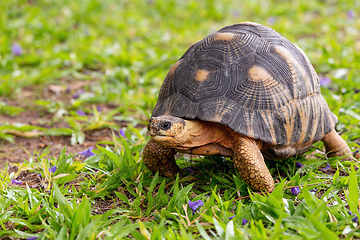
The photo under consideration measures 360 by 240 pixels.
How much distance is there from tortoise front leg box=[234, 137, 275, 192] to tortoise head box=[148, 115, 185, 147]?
45 centimetres

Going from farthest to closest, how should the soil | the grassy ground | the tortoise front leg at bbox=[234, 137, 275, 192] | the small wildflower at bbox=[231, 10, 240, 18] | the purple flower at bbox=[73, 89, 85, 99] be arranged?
1. the small wildflower at bbox=[231, 10, 240, 18]
2. the purple flower at bbox=[73, 89, 85, 99]
3. the soil
4. the tortoise front leg at bbox=[234, 137, 275, 192]
5. the grassy ground

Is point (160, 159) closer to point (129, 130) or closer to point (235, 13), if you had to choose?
point (129, 130)

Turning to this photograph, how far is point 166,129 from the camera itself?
230 centimetres

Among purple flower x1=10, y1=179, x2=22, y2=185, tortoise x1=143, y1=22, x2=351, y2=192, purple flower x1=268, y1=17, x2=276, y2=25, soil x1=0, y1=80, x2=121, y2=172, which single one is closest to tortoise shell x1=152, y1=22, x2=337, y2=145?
tortoise x1=143, y1=22, x2=351, y2=192

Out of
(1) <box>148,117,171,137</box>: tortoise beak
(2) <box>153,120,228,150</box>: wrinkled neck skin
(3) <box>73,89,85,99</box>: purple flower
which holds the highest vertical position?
(1) <box>148,117,171,137</box>: tortoise beak

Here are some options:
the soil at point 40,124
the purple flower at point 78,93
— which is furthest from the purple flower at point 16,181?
the purple flower at point 78,93

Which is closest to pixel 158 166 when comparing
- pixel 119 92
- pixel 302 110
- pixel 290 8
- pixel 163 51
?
pixel 302 110

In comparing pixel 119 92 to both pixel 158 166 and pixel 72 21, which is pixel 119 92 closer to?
pixel 158 166

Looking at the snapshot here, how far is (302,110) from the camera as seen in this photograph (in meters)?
2.63

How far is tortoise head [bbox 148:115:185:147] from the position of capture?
2293 mm

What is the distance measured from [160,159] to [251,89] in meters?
0.88

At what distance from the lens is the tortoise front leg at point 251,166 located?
2.41 meters

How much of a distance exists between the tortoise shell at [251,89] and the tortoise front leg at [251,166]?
0.38ft

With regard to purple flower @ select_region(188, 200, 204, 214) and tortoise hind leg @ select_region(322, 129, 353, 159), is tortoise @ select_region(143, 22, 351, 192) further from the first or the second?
purple flower @ select_region(188, 200, 204, 214)
